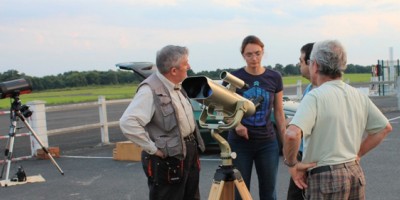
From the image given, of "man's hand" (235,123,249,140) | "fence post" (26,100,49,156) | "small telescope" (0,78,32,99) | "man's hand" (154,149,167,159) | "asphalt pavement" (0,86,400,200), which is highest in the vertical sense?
"small telescope" (0,78,32,99)

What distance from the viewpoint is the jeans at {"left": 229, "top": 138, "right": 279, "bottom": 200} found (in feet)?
15.1

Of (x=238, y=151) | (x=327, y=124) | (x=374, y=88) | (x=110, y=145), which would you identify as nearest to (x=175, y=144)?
(x=238, y=151)

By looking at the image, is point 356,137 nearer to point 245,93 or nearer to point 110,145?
point 245,93

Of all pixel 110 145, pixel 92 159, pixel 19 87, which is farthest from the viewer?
pixel 110 145

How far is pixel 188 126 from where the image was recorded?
4043 mm

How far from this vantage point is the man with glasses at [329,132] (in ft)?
9.98

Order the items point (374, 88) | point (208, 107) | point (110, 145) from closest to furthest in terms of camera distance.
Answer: point (208, 107) < point (110, 145) < point (374, 88)

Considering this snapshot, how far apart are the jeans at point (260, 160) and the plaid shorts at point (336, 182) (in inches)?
58.3

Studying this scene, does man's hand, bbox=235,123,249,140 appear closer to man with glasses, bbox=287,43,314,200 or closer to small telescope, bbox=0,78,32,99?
man with glasses, bbox=287,43,314,200

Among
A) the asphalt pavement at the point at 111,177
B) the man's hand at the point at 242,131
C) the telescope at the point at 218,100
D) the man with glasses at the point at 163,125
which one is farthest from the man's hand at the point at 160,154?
the asphalt pavement at the point at 111,177

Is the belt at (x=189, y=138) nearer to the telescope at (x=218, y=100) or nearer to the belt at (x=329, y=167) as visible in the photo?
the telescope at (x=218, y=100)

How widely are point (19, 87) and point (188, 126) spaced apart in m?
5.15

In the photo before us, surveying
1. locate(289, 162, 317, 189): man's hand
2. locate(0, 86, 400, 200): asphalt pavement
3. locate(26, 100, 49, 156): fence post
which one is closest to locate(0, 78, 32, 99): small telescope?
locate(0, 86, 400, 200): asphalt pavement

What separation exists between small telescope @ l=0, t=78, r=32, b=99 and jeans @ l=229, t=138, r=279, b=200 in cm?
486
